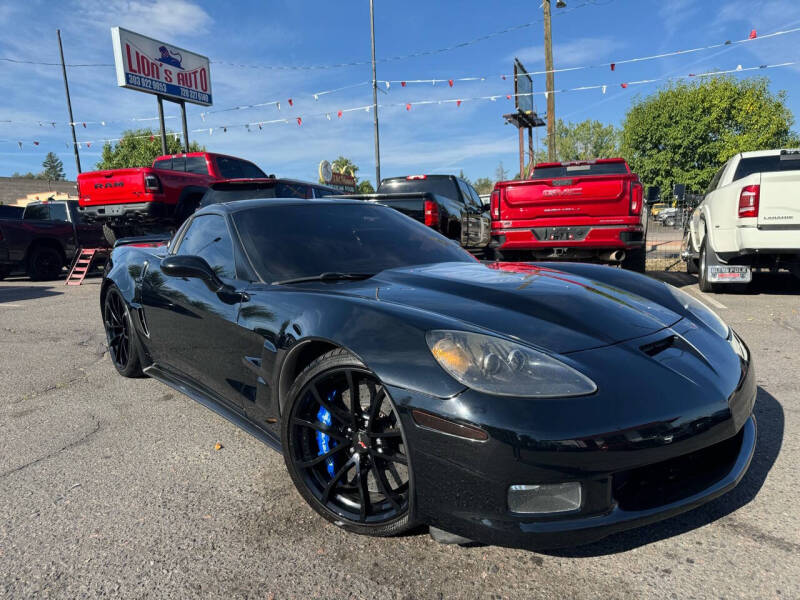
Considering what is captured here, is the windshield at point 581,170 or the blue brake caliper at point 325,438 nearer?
the blue brake caliper at point 325,438

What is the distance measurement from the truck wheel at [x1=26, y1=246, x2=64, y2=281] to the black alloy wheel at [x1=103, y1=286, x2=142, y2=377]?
29.8 feet

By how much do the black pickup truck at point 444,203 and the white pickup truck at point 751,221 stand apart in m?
3.59

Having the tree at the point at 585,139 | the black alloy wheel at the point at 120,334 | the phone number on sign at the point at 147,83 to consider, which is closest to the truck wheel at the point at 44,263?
the black alloy wheel at the point at 120,334

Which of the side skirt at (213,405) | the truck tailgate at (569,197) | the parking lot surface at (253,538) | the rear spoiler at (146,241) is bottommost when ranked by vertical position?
the parking lot surface at (253,538)

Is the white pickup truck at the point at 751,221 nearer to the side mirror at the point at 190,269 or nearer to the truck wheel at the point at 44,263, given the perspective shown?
the side mirror at the point at 190,269

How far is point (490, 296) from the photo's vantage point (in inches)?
83.0

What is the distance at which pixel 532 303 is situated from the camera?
2061 millimetres

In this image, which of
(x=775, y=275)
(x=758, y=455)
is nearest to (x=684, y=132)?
(x=775, y=275)

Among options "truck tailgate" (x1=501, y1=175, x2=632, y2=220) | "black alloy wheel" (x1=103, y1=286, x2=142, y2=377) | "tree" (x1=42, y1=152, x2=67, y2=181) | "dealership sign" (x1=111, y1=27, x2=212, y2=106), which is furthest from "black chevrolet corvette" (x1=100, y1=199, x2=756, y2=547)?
"tree" (x1=42, y1=152, x2=67, y2=181)

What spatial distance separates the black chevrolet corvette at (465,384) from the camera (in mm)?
1503

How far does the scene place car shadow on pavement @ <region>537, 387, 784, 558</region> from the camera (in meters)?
1.77

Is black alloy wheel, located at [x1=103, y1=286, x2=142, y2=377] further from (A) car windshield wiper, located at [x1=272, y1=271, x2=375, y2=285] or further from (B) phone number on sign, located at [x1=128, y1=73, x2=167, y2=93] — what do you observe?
(B) phone number on sign, located at [x1=128, y1=73, x2=167, y2=93]

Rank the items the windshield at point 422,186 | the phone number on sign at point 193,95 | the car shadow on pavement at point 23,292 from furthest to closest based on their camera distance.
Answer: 1. the phone number on sign at point 193,95
2. the windshield at point 422,186
3. the car shadow on pavement at point 23,292

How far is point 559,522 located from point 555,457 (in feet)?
0.67
